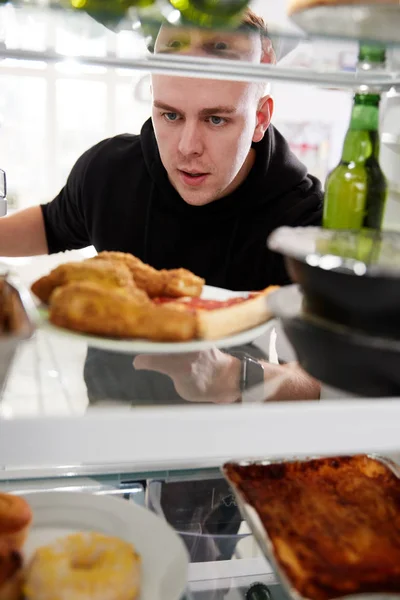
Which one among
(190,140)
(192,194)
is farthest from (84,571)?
(192,194)

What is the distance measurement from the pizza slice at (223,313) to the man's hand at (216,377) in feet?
0.13

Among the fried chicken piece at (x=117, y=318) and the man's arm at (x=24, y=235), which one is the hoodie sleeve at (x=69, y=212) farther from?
the fried chicken piece at (x=117, y=318)

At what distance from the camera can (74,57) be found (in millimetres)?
626

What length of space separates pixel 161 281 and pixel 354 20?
32 centimetres

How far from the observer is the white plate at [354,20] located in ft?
1.85

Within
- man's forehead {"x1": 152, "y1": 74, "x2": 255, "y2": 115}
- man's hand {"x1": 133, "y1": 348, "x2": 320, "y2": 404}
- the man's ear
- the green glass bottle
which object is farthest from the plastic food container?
the man's ear

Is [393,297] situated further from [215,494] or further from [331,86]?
[215,494]

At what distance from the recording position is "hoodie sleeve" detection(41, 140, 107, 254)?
5.35 feet

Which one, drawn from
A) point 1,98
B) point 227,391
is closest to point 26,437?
point 227,391

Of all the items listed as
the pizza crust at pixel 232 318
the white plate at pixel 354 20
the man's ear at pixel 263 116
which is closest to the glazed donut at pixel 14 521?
the pizza crust at pixel 232 318

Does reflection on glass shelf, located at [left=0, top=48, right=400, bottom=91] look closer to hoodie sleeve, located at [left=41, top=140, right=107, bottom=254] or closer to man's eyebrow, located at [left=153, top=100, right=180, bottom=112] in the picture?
man's eyebrow, located at [left=153, top=100, right=180, bottom=112]

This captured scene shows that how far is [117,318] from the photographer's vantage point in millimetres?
554

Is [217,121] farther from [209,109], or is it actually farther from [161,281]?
[161,281]

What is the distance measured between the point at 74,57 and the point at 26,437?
1.28 feet
